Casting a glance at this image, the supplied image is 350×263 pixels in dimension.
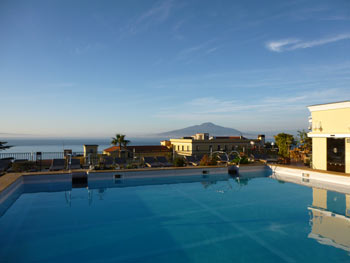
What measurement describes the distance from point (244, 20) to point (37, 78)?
16693mm

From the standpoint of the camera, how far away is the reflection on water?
6.70m

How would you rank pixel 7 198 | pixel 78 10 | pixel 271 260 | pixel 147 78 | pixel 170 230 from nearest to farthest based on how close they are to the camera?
pixel 271 260 < pixel 170 230 < pixel 7 198 < pixel 78 10 < pixel 147 78

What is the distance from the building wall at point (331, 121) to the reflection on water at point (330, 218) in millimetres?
4357

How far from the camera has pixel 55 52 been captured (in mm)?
16672

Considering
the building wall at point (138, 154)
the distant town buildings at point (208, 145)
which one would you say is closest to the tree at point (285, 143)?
the distant town buildings at point (208, 145)

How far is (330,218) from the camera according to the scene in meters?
8.51

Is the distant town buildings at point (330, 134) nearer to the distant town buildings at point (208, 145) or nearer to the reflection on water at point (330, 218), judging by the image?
the reflection on water at point (330, 218)

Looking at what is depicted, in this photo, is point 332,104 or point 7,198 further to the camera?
point 332,104

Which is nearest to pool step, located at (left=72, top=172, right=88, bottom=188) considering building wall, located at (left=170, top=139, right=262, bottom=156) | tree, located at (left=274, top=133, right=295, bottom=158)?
building wall, located at (left=170, top=139, right=262, bottom=156)

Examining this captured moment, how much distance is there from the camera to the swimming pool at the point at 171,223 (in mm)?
5844

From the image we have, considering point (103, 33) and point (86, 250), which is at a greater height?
point (103, 33)

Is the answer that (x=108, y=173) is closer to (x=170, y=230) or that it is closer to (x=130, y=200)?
(x=130, y=200)

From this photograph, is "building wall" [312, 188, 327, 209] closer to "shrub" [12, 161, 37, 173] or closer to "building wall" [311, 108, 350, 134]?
"building wall" [311, 108, 350, 134]

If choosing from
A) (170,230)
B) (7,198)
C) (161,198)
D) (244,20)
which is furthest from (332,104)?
(7,198)
